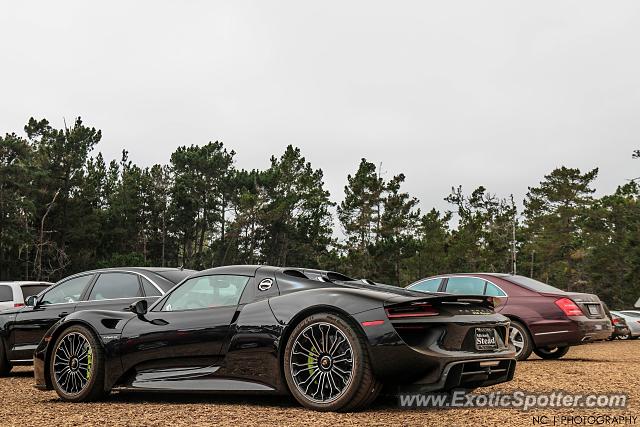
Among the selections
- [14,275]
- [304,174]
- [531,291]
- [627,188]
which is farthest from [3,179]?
[627,188]

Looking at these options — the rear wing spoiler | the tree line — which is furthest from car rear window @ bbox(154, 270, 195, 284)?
the tree line

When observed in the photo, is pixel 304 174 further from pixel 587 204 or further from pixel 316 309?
pixel 316 309

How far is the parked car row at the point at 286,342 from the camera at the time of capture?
5.14m

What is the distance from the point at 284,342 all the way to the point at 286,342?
0.02 m

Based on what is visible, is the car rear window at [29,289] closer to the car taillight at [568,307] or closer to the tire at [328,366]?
the tire at [328,366]

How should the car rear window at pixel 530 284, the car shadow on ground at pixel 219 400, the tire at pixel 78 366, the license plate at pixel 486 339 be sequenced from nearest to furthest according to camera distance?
the license plate at pixel 486 339 → the car shadow on ground at pixel 219 400 → the tire at pixel 78 366 → the car rear window at pixel 530 284

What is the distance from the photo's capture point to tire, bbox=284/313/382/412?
5.11 metres

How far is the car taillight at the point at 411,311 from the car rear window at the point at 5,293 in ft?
30.6

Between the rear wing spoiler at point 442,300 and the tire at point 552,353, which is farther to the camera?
the tire at point 552,353

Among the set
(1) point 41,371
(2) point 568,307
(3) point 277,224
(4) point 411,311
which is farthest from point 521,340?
(3) point 277,224

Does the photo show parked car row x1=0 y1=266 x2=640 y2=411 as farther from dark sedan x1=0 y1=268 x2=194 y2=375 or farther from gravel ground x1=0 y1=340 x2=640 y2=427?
dark sedan x1=0 y1=268 x2=194 y2=375

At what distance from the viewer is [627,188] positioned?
2963 inches

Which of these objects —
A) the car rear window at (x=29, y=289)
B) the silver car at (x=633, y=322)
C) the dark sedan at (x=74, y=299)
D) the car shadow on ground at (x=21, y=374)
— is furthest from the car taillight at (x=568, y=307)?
the silver car at (x=633, y=322)

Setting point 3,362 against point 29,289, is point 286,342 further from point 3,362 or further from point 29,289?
point 29,289
